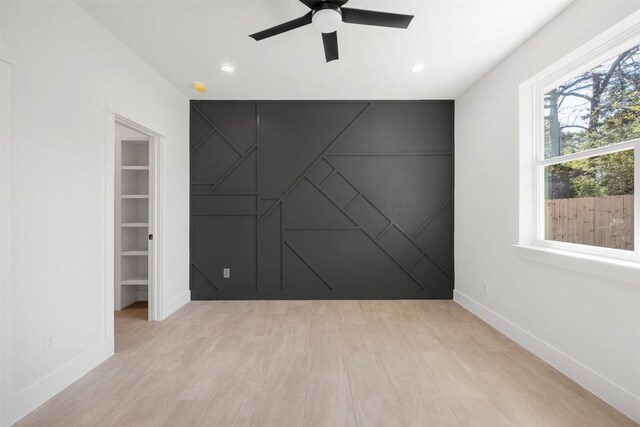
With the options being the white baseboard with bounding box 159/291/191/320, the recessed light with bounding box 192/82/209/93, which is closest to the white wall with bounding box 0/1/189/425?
the recessed light with bounding box 192/82/209/93

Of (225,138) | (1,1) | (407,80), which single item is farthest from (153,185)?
(407,80)

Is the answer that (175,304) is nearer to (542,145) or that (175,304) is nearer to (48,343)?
(48,343)

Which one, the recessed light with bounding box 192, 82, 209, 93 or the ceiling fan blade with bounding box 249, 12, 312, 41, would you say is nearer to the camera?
the ceiling fan blade with bounding box 249, 12, 312, 41

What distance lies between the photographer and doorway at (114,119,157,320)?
366 centimetres

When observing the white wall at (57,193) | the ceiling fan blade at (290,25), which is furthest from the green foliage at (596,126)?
the white wall at (57,193)

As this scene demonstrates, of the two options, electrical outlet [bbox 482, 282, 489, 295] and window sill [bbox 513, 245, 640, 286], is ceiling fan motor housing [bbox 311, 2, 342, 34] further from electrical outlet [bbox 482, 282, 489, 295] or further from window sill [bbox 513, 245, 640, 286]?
electrical outlet [bbox 482, 282, 489, 295]

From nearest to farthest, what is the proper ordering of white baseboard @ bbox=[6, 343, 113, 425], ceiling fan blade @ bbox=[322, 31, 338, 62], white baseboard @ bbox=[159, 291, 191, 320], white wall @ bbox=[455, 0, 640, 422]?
white baseboard @ bbox=[6, 343, 113, 425]
white wall @ bbox=[455, 0, 640, 422]
ceiling fan blade @ bbox=[322, 31, 338, 62]
white baseboard @ bbox=[159, 291, 191, 320]

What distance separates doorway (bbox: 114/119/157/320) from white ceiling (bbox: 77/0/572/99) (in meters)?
0.99

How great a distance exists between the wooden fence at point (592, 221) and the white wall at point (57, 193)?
3621mm

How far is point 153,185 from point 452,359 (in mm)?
3274

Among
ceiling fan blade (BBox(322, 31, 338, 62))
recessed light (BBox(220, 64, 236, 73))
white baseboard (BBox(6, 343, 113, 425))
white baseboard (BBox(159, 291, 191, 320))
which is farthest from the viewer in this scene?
white baseboard (BBox(159, 291, 191, 320))

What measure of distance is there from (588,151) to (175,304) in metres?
4.18

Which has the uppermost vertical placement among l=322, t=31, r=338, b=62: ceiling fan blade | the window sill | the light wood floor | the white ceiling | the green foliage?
the white ceiling

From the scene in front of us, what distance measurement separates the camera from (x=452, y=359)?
7.81ft
